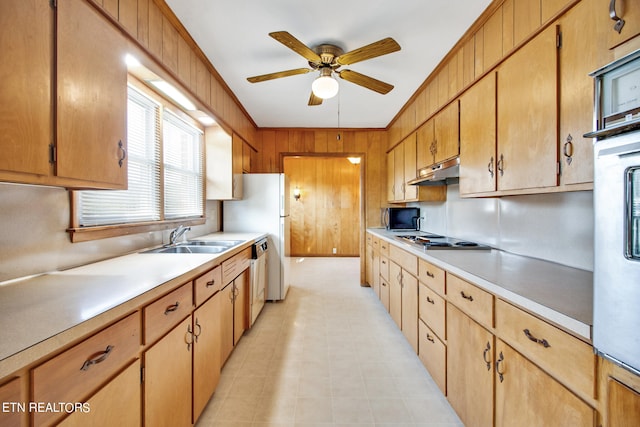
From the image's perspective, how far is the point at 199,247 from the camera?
240 centimetres

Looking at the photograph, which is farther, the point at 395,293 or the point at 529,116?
the point at 395,293

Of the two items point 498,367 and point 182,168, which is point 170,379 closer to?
point 498,367

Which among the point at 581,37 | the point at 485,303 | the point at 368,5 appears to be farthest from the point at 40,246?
the point at 581,37

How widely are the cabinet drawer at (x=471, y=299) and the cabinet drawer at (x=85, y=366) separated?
1521 millimetres

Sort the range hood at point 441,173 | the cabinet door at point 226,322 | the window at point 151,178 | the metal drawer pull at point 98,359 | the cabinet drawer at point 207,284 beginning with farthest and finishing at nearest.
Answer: the range hood at point 441,173, the cabinet door at point 226,322, the window at point 151,178, the cabinet drawer at point 207,284, the metal drawer pull at point 98,359

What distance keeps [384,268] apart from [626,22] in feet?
9.00

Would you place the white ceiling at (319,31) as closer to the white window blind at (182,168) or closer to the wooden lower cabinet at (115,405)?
the white window blind at (182,168)

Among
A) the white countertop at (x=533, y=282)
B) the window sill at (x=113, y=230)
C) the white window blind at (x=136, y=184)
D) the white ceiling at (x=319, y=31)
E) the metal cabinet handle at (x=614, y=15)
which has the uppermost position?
Result: the white ceiling at (x=319, y=31)

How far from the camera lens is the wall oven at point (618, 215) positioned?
65 cm

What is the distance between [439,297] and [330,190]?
5.68 metres

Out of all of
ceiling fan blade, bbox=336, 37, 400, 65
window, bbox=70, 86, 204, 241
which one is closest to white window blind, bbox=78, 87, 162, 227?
window, bbox=70, 86, 204, 241

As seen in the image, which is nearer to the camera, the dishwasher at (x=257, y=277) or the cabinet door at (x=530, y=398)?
the cabinet door at (x=530, y=398)

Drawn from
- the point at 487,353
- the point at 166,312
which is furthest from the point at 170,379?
the point at 487,353

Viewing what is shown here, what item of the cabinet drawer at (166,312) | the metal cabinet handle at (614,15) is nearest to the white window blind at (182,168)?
the cabinet drawer at (166,312)
